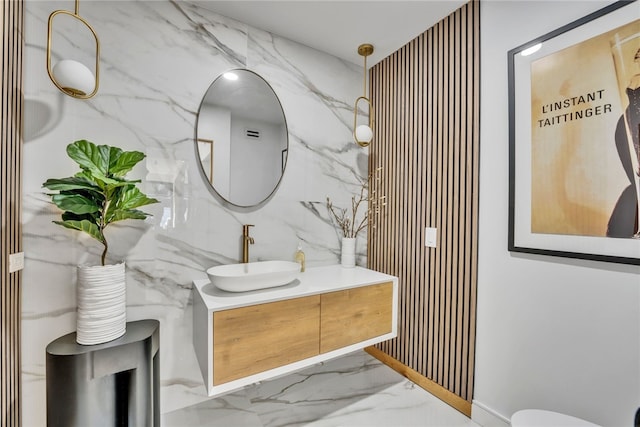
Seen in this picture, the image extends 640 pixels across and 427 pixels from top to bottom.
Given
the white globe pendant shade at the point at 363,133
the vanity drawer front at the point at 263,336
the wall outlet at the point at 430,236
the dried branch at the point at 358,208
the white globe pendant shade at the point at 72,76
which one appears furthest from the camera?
the dried branch at the point at 358,208

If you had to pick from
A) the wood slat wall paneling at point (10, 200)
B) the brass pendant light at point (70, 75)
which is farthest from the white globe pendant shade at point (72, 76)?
the wood slat wall paneling at point (10, 200)

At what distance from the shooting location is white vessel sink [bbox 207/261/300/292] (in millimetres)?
1496

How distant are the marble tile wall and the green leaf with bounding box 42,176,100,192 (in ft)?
A: 1.13

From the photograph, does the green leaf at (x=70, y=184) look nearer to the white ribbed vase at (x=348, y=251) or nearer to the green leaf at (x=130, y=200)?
the green leaf at (x=130, y=200)

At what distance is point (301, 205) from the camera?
7.21 feet

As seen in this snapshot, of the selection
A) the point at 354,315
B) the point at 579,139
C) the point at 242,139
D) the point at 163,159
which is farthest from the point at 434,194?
the point at 163,159

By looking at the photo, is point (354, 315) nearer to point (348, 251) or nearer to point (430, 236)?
→ point (348, 251)

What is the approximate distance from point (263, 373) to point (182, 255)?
0.84 meters

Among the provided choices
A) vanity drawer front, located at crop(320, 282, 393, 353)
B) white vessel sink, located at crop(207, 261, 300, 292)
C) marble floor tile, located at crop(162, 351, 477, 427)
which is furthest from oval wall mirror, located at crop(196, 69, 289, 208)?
marble floor tile, located at crop(162, 351, 477, 427)

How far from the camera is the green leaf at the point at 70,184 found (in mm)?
1180

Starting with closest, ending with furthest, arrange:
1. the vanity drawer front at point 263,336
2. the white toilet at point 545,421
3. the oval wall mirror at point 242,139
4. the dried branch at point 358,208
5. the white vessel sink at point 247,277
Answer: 1. the white toilet at point 545,421
2. the vanity drawer front at point 263,336
3. the white vessel sink at point 247,277
4. the oval wall mirror at point 242,139
5. the dried branch at point 358,208

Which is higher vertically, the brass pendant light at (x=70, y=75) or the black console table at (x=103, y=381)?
the brass pendant light at (x=70, y=75)

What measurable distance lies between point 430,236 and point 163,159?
5.92ft

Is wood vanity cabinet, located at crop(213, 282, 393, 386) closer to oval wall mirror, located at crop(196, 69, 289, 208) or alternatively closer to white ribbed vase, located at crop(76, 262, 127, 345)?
white ribbed vase, located at crop(76, 262, 127, 345)
